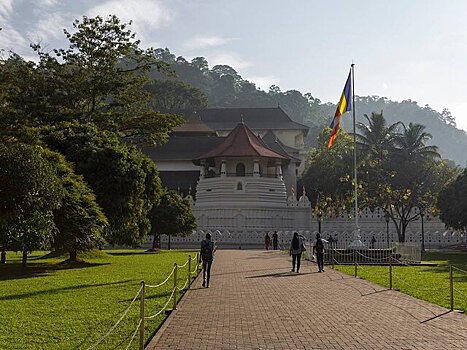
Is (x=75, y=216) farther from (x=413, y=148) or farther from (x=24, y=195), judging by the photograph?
(x=413, y=148)

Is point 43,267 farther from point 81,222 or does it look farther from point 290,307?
point 290,307

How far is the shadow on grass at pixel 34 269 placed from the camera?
20470 millimetres

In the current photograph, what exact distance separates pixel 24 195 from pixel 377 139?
149 ft

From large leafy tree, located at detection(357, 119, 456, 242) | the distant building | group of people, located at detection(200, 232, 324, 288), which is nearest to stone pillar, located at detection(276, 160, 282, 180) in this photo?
the distant building

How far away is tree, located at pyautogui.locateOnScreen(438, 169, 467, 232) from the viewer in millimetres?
39750

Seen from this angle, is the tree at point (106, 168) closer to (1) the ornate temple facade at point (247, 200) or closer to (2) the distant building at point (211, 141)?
(1) the ornate temple facade at point (247, 200)

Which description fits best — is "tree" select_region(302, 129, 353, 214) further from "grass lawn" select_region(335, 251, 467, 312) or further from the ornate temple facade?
"grass lawn" select_region(335, 251, 467, 312)

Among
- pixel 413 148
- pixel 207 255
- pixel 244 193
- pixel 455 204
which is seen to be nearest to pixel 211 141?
pixel 244 193

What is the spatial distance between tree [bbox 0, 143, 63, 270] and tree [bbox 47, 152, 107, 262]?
6.90 feet

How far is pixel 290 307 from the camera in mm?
12469

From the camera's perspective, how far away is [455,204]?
40.7 m

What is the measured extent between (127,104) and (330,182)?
2747 centimetres

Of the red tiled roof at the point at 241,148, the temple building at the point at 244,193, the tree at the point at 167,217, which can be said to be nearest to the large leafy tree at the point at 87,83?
the tree at the point at 167,217

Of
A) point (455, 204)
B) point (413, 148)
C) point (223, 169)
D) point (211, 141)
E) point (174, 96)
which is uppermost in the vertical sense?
point (174, 96)
